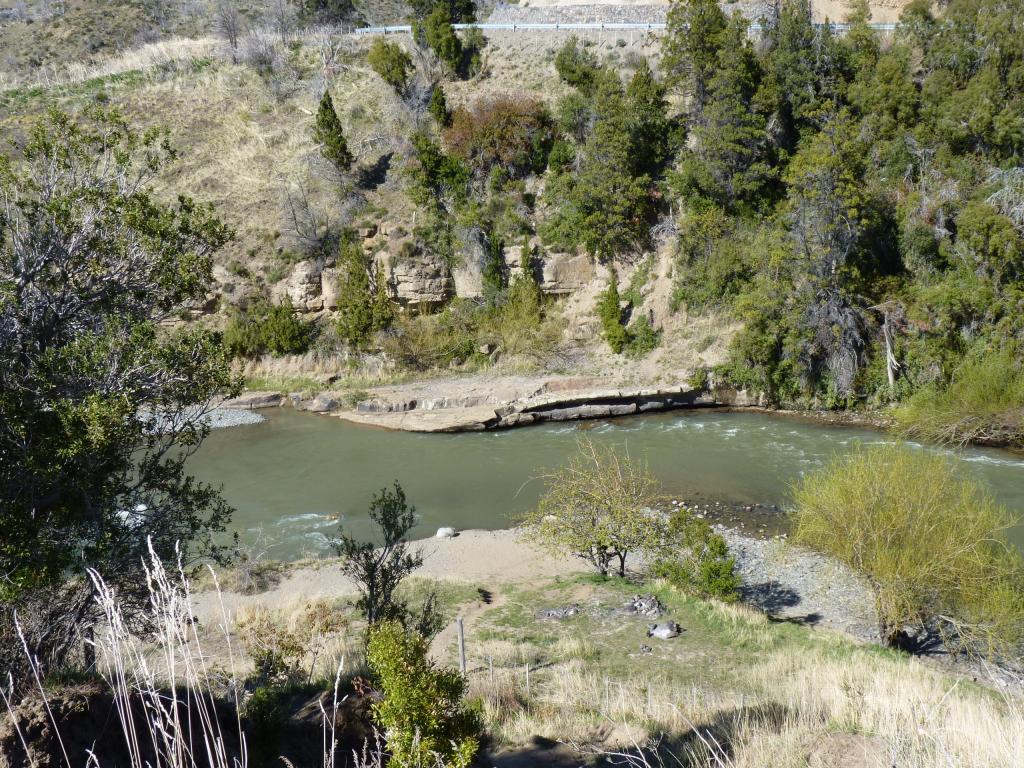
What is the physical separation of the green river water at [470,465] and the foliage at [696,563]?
15.0 feet

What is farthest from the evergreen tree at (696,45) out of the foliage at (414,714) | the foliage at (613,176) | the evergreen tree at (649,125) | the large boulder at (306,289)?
the foliage at (414,714)

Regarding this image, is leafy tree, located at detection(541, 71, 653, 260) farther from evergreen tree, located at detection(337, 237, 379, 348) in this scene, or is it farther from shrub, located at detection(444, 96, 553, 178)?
evergreen tree, located at detection(337, 237, 379, 348)

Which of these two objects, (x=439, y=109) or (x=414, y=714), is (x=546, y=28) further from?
(x=414, y=714)

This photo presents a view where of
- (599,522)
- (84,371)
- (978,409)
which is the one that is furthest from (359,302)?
(84,371)

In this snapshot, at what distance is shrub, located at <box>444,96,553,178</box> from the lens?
1390 inches

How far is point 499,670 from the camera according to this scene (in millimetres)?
9477

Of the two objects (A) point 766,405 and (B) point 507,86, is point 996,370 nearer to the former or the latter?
(A) point 766,405

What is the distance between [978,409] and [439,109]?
3059 cm

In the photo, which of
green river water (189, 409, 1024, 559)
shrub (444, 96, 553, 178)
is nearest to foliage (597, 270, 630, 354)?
green river water (189, 409, 1024, 559)

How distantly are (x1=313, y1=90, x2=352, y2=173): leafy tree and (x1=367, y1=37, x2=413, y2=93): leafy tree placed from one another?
5.46m

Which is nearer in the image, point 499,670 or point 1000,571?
point 499,670

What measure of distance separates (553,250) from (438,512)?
17.4 metres

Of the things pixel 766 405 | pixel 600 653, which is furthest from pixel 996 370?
pixel 600 653

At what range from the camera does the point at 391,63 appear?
134ft
